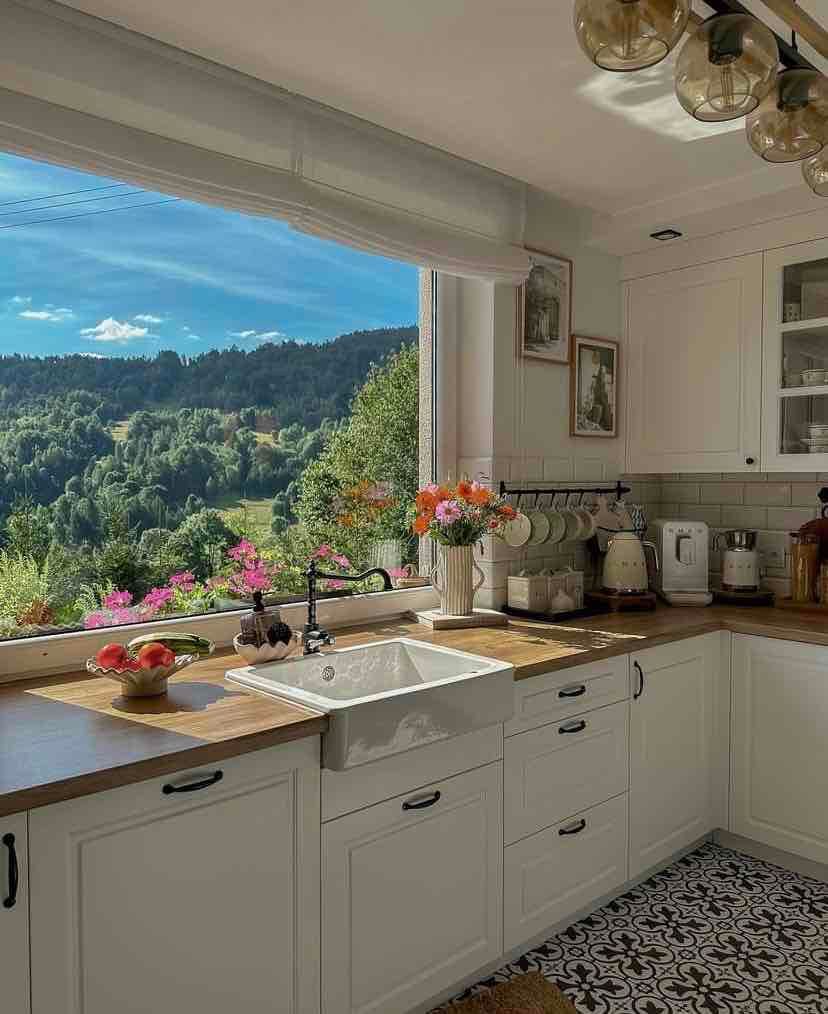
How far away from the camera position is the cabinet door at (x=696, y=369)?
3.03 metres

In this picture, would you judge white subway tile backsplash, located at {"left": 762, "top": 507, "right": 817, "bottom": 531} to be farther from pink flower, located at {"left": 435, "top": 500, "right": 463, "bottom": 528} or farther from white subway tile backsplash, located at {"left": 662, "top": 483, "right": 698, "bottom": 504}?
pink flower, located at {"left": 435, "top": 500, "right": 463, "bottom": 528}

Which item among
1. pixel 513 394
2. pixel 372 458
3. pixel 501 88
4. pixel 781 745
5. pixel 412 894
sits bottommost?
pixel 412 894

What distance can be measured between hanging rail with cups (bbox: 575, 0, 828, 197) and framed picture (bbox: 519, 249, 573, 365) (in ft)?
5.67

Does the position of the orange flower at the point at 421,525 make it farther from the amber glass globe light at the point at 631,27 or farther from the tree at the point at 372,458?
the amber glass globe light at the point at 631,27

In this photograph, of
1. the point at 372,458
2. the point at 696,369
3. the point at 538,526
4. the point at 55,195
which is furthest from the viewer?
the point at 696,369

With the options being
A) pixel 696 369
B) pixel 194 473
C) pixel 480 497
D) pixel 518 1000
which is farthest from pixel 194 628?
pixel 696 369

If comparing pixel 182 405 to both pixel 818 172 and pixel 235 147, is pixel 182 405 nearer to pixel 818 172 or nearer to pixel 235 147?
pixel 235 147

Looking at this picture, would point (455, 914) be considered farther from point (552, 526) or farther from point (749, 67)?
point (749, 67)

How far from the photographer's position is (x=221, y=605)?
8.02 feet

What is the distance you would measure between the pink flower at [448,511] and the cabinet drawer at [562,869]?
3.23ft

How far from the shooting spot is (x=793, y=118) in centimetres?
122

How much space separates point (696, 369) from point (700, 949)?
2.04 m

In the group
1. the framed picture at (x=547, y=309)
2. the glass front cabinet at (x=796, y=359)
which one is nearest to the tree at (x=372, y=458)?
the framed picture at (x=547, y=309)

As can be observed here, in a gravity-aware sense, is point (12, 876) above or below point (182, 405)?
below
